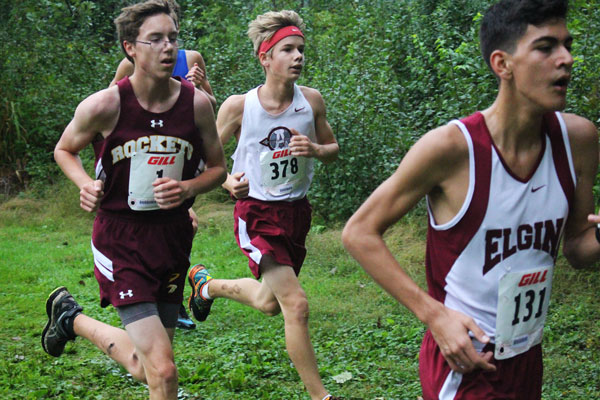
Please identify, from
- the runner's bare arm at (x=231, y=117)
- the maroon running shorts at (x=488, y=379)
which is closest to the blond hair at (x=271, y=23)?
the runner's bare arm at (x=231, y=117)

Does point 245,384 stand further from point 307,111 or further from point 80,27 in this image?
point 80,27

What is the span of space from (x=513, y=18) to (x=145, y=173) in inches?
85.8

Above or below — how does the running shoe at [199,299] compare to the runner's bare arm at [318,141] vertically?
below

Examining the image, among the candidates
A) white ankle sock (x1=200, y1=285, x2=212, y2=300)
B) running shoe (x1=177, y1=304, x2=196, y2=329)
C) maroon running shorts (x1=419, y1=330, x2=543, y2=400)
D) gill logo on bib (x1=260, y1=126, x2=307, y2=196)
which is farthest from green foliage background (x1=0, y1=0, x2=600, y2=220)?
maroon running shorts (x1=419, y1=330, x2=543, y2=400)

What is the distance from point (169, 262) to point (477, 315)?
6.70 ft

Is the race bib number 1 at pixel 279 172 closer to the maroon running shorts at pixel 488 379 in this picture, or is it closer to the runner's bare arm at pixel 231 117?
the runner's bare arm at pixel 231 117

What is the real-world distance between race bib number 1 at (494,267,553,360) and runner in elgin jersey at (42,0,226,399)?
1884 mm

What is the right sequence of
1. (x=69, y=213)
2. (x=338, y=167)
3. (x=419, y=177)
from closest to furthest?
(x=419, y=177) < (x=338, y=167) < (x=69, y=213)

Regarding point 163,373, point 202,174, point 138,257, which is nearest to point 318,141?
point 202,174

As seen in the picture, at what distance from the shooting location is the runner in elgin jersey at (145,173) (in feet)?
13.7

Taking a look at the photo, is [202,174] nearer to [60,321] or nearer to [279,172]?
[279,172]

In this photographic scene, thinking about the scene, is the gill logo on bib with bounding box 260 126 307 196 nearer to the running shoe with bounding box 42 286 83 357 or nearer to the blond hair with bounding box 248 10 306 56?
the blond hair with bounding box 248 10 306 56

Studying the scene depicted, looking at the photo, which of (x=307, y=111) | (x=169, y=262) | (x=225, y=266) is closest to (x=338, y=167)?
(x=225, y=266)

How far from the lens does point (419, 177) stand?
2.62 meters
